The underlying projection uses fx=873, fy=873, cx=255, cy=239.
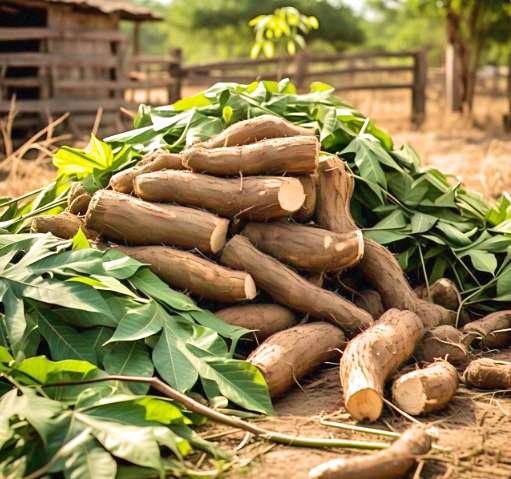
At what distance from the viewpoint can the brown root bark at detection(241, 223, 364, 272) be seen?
3.85 m

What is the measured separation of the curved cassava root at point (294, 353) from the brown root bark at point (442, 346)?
36cm

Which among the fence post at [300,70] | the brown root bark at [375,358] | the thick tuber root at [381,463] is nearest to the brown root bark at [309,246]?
the brown root bark at [375,358]

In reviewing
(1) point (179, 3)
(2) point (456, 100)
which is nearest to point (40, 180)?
(2) point (456, 100)

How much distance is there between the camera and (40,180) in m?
7.93

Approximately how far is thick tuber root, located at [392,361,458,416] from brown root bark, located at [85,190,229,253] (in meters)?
1.06

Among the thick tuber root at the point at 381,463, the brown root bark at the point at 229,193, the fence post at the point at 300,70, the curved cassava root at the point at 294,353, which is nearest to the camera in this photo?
the thick tuber root at the point at 381,463

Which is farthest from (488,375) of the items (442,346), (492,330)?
(492,330)

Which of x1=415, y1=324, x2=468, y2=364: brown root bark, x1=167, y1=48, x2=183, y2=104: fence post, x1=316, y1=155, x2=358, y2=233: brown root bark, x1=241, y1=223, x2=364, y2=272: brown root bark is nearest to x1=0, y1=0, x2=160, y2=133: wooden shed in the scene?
x1=167, y1=48, x2=183, y2=104: fence post

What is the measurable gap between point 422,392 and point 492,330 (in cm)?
98

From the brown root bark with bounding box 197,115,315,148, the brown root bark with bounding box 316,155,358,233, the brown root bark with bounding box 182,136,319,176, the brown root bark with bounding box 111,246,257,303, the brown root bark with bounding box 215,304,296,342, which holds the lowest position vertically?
the brown root bark with bounding box 215,304,296,342

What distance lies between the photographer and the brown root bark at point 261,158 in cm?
387

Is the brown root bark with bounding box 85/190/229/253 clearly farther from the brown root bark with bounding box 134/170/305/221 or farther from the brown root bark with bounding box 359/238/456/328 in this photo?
the brown root bark with bounding box 359/238/456/328

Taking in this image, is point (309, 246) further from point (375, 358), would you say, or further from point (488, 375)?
point (488, 375)

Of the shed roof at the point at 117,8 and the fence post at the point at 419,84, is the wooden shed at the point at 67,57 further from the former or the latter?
the fence post at the point at 419,84
